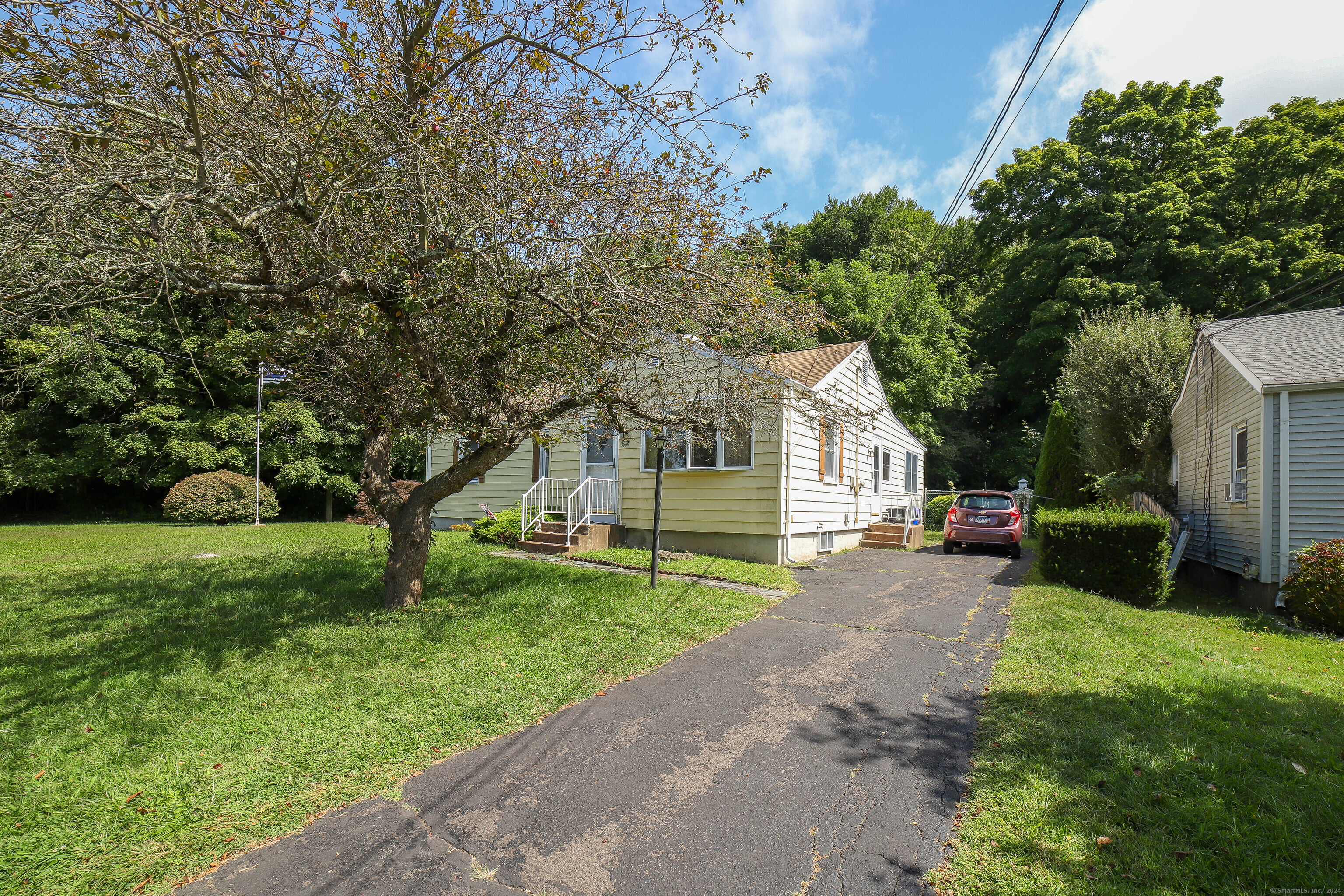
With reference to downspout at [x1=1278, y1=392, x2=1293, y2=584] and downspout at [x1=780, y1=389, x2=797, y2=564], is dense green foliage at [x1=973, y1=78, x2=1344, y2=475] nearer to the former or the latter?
downspout at [x1=1278, y1=392, x2=1293, y2=584]

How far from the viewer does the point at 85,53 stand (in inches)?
161

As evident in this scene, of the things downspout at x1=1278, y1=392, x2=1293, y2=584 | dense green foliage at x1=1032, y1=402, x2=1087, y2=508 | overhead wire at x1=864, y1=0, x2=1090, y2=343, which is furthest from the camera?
dense green foliage at x1=1032, y1=402, x2=1087, y2=508

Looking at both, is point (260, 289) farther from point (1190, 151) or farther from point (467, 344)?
point (1190, 151)

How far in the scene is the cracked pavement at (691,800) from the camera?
2.78 m

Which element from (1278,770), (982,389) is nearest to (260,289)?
(1278,770)

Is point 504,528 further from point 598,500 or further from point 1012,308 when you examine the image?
point 1012,308

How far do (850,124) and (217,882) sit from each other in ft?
29.1

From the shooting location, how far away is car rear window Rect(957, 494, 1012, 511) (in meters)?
14.2

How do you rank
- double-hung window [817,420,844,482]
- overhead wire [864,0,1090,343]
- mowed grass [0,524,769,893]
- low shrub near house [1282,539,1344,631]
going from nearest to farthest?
mowed grass [0,524,769,893] → overhead wire [864,0,1090,343] → low shrub near house [1282,539,1344,631] → double-hung window [817,420,844,482]

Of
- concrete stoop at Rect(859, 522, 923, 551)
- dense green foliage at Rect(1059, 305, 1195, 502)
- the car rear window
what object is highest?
dense green foliage at Rect(1059, 305, 1195, 502)

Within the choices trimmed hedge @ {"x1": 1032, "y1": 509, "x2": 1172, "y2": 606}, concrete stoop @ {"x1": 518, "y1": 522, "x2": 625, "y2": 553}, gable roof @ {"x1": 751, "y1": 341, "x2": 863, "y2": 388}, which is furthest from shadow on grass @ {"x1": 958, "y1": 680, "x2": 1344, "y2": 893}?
concrete stoop @ {"x1": 518, "y1": 522, "x2": 625, "y2": 553}

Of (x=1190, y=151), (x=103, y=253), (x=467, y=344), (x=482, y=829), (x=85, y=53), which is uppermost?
(x=1190, y=151)

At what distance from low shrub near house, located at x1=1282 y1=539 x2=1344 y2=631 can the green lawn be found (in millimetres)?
6068

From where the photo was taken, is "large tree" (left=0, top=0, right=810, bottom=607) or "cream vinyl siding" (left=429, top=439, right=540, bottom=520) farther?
"cream vinyl siding" (left=429, top=439, right=540, bottom=520)
